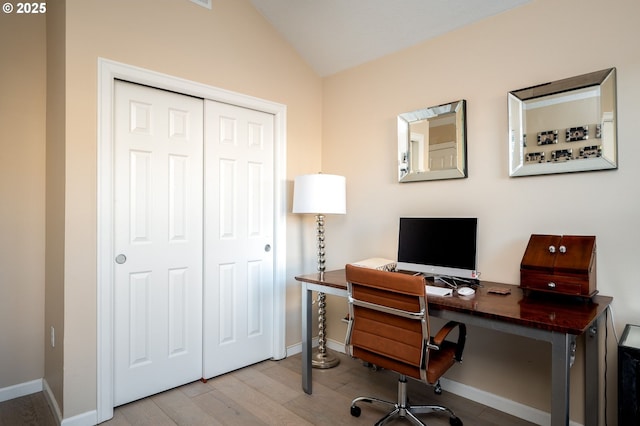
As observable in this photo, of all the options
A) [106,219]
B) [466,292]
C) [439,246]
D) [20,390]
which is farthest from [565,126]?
[20,390]

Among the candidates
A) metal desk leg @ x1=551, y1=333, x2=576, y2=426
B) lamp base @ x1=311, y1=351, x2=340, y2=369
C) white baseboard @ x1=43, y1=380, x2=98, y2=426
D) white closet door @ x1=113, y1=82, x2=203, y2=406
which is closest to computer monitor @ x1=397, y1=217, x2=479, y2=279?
metal desk leg @ x1=551, y1=333, x2=576, y2=426

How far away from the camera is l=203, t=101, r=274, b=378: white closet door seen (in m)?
2.68

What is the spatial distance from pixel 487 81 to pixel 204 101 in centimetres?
195

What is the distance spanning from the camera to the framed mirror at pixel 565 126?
1875mm

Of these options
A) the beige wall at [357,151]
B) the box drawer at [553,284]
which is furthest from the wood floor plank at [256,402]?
the box drawer at [553,284]

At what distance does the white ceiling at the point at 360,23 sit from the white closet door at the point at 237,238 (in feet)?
2.45

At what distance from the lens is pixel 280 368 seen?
2.88 meters

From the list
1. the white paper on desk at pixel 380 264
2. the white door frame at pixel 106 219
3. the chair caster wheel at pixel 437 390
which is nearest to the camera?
the white door frame at pixel 106 219

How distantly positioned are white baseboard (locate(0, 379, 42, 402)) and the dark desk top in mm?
2707

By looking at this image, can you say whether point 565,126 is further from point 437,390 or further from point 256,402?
point 256,402

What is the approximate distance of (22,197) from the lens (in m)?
2.46

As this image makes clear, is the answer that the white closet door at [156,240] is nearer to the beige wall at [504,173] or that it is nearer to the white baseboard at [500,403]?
the beige wall at [504,173]

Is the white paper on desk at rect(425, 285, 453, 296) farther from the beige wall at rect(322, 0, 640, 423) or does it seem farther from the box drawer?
the beige wall at rect(322, 0, 640, 423)

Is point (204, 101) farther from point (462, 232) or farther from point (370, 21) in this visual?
point (462, 232)
